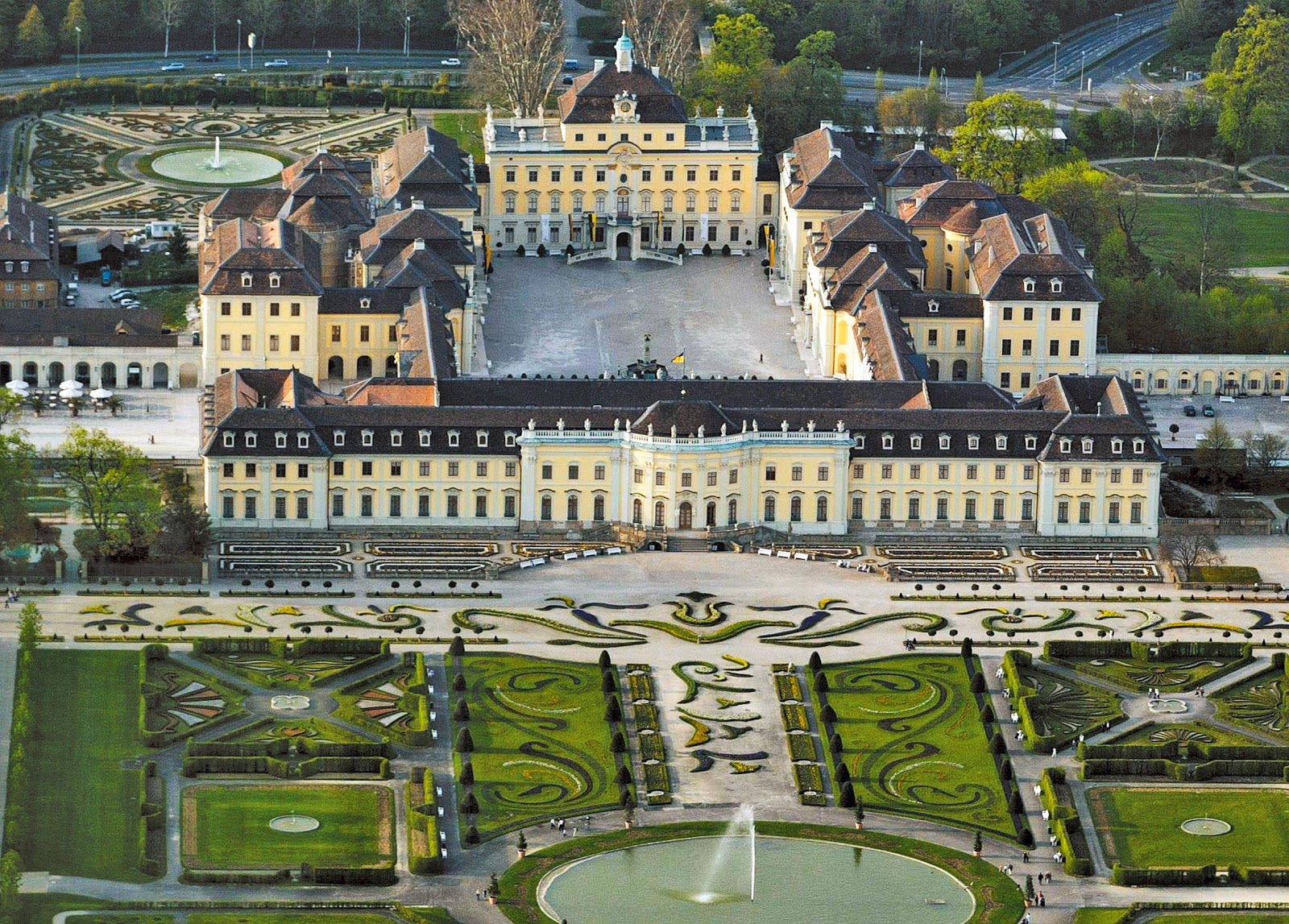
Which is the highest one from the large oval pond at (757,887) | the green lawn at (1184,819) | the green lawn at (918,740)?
the green lawn at (918,740)

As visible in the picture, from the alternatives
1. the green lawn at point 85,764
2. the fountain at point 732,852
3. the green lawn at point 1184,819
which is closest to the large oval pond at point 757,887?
the fountain at point 732,852

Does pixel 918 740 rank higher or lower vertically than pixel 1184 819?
higher

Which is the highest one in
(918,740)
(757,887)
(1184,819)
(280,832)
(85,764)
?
(85,764)

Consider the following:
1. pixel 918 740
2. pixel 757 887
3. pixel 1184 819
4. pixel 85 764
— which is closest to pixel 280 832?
pixel 85 764

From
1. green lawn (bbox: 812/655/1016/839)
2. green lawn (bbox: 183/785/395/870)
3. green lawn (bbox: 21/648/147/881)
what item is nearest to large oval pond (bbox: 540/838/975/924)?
green lawn (bbox: 812/655/1016/839)

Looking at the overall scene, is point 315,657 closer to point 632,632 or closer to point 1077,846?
point 632,632

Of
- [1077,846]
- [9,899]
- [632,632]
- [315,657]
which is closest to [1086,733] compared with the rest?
[1077,846]

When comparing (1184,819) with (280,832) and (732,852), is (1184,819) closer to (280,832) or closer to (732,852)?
(732,852)

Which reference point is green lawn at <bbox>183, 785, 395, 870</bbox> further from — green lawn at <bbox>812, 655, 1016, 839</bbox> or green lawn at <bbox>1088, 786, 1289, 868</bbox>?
green lawn at <bbox>1088, 786, 1289, 868</bbox>

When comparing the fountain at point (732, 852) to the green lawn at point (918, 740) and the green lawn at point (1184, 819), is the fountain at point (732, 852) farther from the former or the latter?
the green lawn at point (1184, 819)
